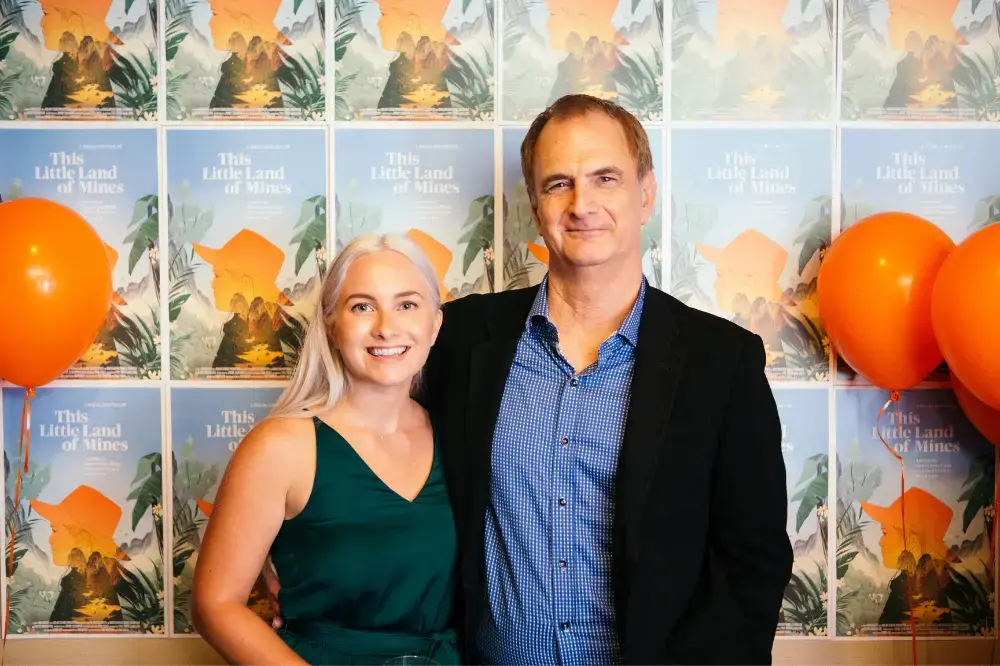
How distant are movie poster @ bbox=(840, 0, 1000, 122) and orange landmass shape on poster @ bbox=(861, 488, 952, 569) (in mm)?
1098

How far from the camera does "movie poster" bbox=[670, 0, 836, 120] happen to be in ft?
7.80

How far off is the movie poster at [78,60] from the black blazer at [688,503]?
147 cm

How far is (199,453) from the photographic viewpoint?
8.13 ft

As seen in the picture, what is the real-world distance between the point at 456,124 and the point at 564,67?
343mm

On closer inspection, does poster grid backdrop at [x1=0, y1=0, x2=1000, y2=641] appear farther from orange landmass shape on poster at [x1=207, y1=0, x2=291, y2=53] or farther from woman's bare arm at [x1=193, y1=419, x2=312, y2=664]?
woman's bare arm at [x1=193, y1=419, x2=312, y2=664]

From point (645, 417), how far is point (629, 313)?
0.81 ft

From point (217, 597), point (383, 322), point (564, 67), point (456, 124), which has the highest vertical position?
point (564, 67)

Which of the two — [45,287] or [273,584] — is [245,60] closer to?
[45,287]

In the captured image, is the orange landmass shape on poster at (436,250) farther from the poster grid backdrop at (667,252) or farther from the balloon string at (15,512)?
the balloon string at (15,512)

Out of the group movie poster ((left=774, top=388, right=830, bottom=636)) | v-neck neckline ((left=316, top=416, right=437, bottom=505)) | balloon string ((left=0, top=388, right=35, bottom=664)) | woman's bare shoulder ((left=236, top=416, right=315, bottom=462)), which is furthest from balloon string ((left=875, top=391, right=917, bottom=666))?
balloon string ((left=0, top=388, right=35, bottom=664))

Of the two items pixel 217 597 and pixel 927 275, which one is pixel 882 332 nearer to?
pixel 927 275

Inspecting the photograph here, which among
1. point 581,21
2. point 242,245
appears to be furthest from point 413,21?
point 242,245

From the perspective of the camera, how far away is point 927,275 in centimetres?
204

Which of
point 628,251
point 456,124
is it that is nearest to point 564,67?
point 456,124
